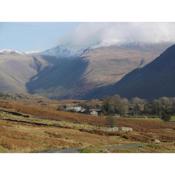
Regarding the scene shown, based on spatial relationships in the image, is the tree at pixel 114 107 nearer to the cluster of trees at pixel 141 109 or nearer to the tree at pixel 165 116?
the cluster of trees at pixel 141 109

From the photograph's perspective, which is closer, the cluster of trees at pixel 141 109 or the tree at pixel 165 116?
the tree at pixel 165 116

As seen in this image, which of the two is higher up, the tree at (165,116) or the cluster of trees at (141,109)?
the cluster of trees at (141,109)

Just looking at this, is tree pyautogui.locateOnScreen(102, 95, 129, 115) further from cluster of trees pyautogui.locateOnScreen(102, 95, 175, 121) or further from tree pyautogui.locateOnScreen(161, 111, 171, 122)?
tree pyautogui.locateOnScreen(161, 111, 171, 122)

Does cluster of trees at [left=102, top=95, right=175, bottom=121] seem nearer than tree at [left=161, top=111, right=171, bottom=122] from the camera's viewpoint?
No

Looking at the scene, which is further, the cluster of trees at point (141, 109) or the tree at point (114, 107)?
the tree at point (114, 107)

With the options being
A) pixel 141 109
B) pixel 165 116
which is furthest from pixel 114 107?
pixel 165 116

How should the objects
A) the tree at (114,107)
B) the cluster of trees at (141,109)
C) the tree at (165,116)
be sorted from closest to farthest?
1. the tree at (165,116)
2. the cluster of trees at (141,109)
3. the tree at (114,107)

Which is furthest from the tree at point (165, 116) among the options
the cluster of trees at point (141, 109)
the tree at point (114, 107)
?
the tree at point (114, 107)

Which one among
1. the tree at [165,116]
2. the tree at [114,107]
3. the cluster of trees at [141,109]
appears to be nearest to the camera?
the tree at [165,116]

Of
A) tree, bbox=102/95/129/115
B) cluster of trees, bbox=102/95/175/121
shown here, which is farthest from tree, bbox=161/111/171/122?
tree, bbox=102/95/129/115

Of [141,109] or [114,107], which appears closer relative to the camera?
[114,107]

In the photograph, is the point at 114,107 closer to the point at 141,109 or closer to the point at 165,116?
the point at 141,109
